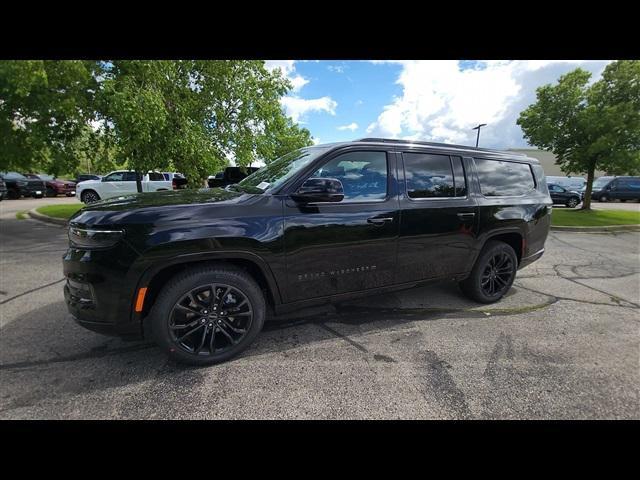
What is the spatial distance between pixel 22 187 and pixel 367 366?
996 inches

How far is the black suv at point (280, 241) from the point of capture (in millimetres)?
2246

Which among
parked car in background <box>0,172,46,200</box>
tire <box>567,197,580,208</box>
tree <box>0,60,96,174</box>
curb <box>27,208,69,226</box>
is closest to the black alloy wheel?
tree <box>0,60,96,174</box>

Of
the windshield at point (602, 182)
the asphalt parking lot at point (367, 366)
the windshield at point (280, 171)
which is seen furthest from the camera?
the windshield at point (602, 182)

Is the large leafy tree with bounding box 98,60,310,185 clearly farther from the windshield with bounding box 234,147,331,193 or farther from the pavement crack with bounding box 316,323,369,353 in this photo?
the pavement crack with bounding box 316,323,369,353

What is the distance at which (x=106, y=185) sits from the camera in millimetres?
14203

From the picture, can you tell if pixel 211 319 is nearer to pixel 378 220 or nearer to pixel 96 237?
pixel 96 237

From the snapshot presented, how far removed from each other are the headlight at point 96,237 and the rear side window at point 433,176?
2605 mm

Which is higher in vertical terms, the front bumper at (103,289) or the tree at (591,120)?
the tree at (591,120)

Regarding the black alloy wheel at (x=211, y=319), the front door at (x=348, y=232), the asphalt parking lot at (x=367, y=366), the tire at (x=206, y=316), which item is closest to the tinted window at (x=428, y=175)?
the front door at (x=348, y=232)

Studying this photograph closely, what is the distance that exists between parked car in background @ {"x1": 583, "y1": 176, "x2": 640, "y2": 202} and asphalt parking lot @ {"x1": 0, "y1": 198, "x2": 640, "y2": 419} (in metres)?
25.4

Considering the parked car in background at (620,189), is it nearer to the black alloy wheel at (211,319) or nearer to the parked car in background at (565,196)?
the parked car in background at (565,196)

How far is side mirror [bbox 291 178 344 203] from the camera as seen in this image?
2.54 meters

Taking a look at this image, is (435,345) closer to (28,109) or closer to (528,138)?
(28,109)
